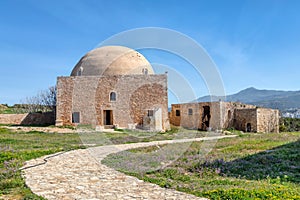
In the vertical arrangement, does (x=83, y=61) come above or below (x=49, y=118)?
above

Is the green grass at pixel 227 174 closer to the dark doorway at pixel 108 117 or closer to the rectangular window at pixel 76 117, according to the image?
the dark doorway at pixel 108 117

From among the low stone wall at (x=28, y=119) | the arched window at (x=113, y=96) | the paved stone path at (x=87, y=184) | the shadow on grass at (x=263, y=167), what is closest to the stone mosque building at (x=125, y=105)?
the arched window at (x=113, y=96)

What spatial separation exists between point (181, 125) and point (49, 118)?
14723 mm

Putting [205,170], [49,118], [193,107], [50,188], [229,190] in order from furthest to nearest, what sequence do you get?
[49,118] < [193,107] < [205,170] < [50,188] < [229,190]

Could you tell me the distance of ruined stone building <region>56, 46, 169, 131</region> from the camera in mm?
27219

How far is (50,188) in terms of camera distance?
19.3 ft

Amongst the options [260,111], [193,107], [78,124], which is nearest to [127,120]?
[78,124]

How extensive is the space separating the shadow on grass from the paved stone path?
2.44 metres

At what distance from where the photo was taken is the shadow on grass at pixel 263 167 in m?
7.12

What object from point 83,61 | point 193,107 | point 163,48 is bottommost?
point 193,107

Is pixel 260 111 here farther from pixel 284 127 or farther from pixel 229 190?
pixel 229 190

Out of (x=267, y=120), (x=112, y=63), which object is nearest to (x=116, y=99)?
(x=112, y=63)

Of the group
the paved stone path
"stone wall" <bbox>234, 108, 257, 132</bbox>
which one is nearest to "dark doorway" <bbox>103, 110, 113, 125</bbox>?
"stone wall" <bbox>234, 108, 257, 132</bbox>

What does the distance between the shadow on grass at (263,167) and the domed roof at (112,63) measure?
2081 centimetres
